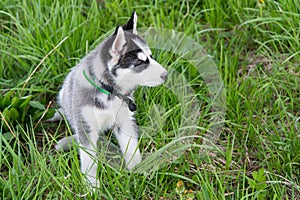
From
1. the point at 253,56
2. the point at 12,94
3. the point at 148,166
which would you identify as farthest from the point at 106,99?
the point at 253,56

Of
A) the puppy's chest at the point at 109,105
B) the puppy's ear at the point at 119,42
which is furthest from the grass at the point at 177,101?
the puppy's ear at the point at 119,42

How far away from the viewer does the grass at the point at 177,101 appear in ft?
11.1

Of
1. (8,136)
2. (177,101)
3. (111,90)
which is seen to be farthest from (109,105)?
(8,136)

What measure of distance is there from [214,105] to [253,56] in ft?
2.73

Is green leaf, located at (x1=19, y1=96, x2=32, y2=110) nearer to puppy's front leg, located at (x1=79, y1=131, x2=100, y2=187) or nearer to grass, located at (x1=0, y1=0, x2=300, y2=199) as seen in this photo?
grass, located at (x1=0, y1=0, x2=300, y2=199)

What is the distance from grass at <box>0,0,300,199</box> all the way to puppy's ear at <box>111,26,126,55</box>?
Result: 2.26 ft

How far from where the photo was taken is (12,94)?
4082 millimetres

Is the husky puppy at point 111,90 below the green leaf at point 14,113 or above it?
above

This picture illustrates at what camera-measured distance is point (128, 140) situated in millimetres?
3559

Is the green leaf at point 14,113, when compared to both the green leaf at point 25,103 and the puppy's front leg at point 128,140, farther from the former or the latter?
the puppy's front leg at point 128,140

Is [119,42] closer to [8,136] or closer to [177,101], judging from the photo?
[177,101]

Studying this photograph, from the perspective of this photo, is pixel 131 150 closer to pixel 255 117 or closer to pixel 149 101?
pixel 149 101

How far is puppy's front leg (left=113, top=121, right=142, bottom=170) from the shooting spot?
354 cm

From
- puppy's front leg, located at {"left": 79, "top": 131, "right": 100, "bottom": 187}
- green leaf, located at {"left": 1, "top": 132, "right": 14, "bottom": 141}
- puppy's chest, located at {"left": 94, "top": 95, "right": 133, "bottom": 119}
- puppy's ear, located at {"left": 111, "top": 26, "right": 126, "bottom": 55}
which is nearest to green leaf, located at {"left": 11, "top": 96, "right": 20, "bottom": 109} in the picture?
green leaf, located at {"left": 1, "top": 132, "right": 14, "bottom": 141}
